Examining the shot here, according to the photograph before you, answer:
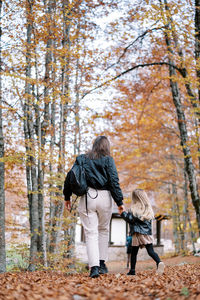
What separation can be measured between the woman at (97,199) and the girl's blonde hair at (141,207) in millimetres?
→ 1422

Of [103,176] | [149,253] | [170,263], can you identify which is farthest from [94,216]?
[170,263]

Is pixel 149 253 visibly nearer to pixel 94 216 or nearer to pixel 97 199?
pixel 94 216

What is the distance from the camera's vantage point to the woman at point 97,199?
426cm

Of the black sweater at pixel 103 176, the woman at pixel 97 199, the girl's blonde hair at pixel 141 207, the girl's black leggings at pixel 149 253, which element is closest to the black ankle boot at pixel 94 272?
the woman at pixel 97 199

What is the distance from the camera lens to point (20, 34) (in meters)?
8.18

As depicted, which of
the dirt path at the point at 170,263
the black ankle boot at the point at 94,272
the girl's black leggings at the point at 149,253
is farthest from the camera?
the dirt path at the point at 170,263

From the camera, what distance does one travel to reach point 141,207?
5.88 m

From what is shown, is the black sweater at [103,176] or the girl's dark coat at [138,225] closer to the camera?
the black sweater at [103,176]

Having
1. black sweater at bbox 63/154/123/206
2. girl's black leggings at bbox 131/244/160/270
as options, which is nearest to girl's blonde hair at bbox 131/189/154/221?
girl's black leggings at bbox 131/244/160/270

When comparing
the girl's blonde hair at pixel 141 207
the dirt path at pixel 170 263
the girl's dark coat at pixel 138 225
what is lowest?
the dirt path at pixel 170 263

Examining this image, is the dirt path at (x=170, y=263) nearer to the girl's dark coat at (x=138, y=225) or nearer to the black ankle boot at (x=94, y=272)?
the girl's dark coat at (x=138, y=225)

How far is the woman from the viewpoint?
14.0 feet

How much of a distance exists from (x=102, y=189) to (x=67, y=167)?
6.30m

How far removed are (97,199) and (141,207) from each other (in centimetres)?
180
